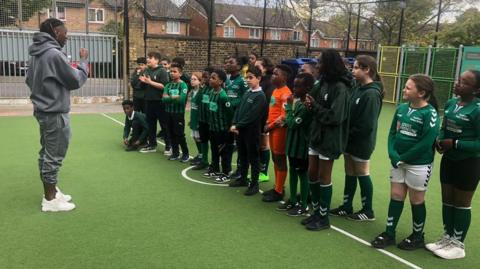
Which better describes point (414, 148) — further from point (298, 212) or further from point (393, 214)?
point (298, 212)

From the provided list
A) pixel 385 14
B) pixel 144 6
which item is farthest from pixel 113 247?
pixel 385 14

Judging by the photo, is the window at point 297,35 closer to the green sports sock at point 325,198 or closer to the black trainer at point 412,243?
the green sports sock at point 325,198

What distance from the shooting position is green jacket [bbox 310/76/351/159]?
451 cm

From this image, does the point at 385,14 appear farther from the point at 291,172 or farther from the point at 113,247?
the point at 113,247

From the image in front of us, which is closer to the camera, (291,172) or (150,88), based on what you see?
(291,172)

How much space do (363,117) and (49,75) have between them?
11.2ft

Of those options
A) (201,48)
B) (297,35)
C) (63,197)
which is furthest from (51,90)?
(297,35)

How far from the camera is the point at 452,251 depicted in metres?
4.27

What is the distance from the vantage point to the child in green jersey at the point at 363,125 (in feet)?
16.1

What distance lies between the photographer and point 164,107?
8.35 metres

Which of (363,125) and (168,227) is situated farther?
(363,125)

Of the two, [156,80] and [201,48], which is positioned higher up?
[201,48]

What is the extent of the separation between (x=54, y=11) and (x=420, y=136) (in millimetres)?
13782

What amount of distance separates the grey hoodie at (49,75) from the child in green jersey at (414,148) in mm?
3431
